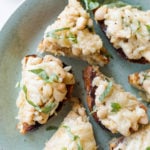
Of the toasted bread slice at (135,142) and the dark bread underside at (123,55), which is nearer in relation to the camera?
the toasted bread slice at (135,142)

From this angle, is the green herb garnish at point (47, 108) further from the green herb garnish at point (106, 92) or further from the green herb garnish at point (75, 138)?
the green herb garnish at point (106, 92)

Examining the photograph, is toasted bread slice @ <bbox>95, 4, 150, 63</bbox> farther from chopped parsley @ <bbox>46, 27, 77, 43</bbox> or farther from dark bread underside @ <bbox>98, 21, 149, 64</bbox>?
chopped parsley @ <bbox>46, 27, 77, 43</bbox>

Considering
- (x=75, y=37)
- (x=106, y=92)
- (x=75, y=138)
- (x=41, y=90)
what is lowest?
(x=75, y=138)

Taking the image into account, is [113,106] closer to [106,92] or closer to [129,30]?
[106,92]

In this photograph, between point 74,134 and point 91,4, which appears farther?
point 91,4

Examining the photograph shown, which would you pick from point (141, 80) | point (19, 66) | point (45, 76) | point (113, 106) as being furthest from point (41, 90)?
point (141, 80)

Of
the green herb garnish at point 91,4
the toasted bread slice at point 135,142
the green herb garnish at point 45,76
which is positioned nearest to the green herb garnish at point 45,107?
the green herb garnish at point 45,76
